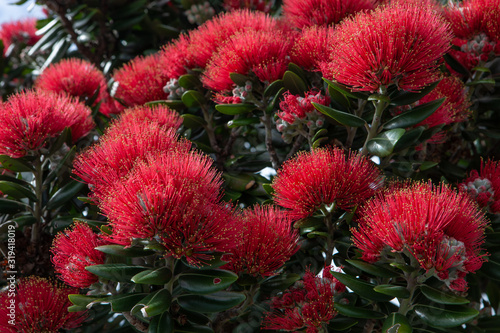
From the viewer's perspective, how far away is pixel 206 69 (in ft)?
5.84

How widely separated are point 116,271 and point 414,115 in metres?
0.91

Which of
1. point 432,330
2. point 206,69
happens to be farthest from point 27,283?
point 432,330

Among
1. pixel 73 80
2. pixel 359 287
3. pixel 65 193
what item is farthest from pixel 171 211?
pixel 73 80

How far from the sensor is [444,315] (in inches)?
51.4

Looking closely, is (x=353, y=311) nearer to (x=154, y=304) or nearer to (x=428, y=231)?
(x=428, y=231)

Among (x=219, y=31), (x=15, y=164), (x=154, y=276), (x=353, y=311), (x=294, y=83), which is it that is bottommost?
(x=353, y=311)

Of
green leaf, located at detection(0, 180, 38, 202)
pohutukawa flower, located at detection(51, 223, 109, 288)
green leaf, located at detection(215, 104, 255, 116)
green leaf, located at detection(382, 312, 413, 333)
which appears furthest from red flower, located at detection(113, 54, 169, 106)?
green leaf, located at detection(382, 312, 413, 333)

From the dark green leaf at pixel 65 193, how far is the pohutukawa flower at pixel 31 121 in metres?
0.15

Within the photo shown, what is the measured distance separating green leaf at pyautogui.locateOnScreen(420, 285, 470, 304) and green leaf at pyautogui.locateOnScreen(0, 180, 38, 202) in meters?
1.21

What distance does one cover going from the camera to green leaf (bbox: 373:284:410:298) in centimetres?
129

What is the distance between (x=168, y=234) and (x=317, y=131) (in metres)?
0.59

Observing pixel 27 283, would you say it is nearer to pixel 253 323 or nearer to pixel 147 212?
pixel 147 212

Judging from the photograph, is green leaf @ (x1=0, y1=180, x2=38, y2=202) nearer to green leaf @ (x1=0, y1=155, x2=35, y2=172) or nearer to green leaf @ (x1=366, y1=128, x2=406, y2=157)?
green leaf @ (x1=0, y1=155, x2=35, y2=172)

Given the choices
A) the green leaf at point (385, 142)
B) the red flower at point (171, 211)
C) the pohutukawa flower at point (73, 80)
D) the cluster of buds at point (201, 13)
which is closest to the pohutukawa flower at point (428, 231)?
the green leaf at point (385, 142)
